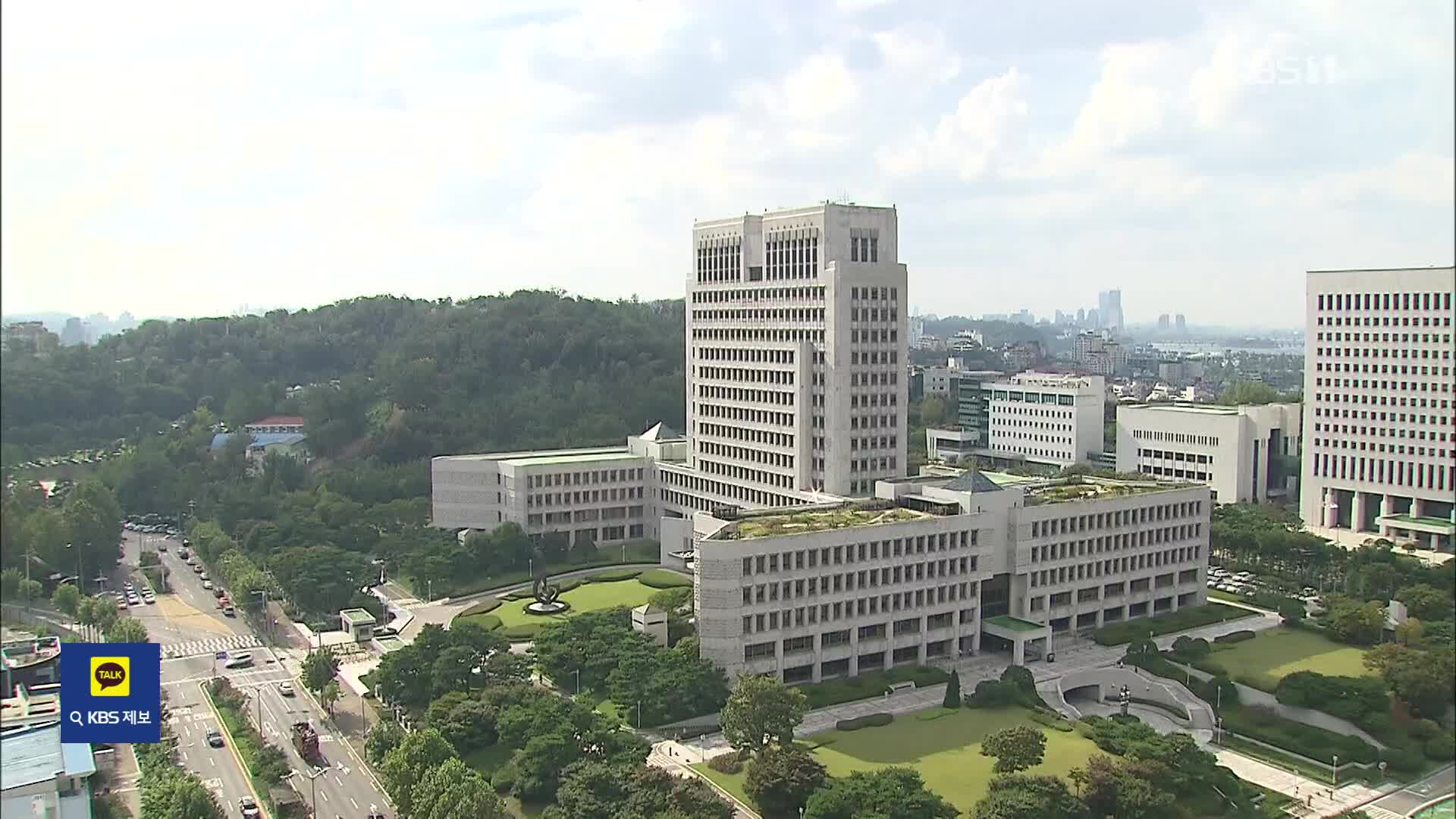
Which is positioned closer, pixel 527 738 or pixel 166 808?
pixel 166 808

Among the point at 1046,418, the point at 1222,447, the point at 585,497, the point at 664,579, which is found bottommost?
the point at 664,579

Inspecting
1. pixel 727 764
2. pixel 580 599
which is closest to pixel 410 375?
pixel 580 599

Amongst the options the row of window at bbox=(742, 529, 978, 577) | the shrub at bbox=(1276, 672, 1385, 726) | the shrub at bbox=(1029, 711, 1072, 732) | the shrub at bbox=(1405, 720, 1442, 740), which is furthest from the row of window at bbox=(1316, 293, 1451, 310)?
the shrub at bbox=(1029, 711, 1072, 732)

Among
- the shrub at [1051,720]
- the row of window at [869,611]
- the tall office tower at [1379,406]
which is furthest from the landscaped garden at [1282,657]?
the tall office tower at [1379,406]

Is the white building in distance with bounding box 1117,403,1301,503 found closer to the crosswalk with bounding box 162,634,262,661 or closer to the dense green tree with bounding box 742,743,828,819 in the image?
the dense green tree with bounding box 742,743,828,819

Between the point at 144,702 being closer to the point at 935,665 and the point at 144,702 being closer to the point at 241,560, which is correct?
the point at 935,665

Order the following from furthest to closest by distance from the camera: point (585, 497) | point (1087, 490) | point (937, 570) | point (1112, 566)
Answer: point (585, 497)
point (1087, 490)
point (1112, 566)
point (937, 570)

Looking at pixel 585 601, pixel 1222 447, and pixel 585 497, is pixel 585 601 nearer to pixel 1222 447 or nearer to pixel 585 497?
pixel 585 497

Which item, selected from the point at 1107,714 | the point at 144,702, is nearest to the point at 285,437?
the point at 1107,714
